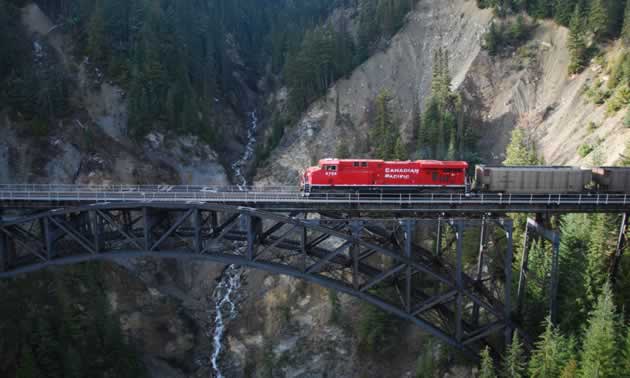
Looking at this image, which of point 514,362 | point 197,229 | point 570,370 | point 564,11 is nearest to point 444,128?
point 564,11

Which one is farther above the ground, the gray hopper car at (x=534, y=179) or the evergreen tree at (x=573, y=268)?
the gray hopper car at (x=534, y=179)

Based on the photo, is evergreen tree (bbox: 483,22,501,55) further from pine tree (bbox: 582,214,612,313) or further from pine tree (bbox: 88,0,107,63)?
pine tree (bbox: 88,0,107,63)

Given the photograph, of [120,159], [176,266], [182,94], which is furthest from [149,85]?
[176,266]

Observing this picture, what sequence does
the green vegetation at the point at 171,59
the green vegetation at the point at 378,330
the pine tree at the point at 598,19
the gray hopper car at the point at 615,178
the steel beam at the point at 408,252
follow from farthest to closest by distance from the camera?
the green vegetation at the point at 171,59
the pine tree at the point at 598,19
the green vegetation at the point at 378,330
the gray hopper car at the point at 615,178
the steel beam at the point at 408,252

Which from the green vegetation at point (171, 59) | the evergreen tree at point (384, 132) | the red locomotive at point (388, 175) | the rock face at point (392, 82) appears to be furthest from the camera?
the rock face at point (392, 82)

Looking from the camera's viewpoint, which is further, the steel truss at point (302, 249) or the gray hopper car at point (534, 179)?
the gray hopper car at point (534, 179)

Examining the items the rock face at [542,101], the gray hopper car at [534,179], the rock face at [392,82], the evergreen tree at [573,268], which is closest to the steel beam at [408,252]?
the gray hopper car at [534,179]

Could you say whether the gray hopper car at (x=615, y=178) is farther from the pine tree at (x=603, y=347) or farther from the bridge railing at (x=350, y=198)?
the pine tree at (x=603, y=347)

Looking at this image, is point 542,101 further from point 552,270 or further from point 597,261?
point 552,270

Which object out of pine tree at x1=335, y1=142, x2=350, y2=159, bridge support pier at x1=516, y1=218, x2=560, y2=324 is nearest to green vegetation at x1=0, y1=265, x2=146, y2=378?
bridge support pier at x1=516, y1=218, x2=560, y2=324
